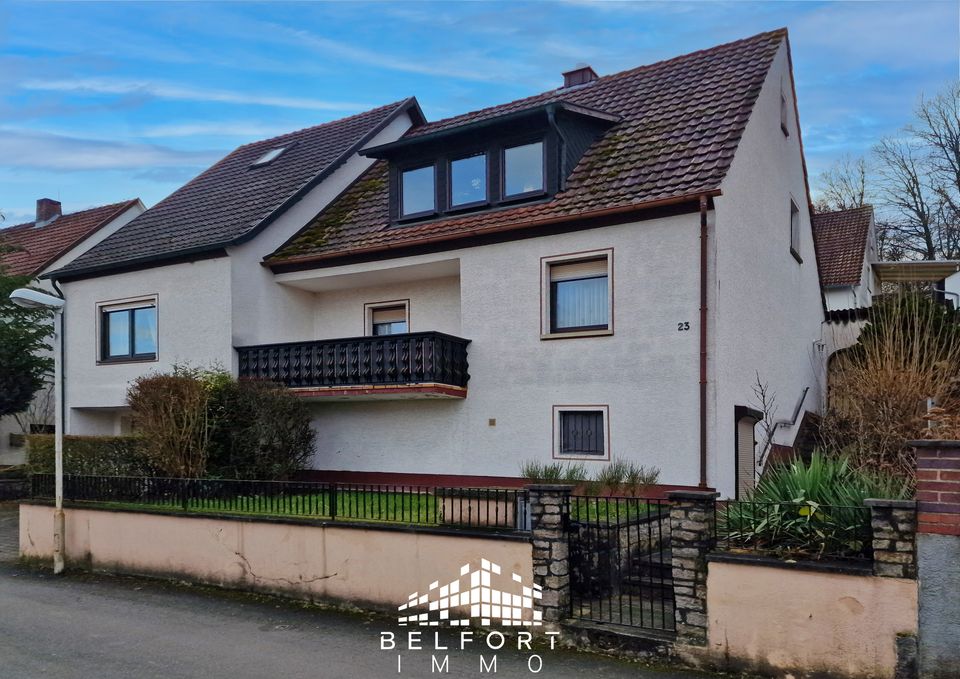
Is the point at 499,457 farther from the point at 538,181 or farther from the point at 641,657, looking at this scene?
the point at 641,657

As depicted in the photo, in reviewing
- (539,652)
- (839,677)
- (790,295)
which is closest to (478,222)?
(790,295)

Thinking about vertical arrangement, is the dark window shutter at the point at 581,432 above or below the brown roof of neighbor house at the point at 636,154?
below

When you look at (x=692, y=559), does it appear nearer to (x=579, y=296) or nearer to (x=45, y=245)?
(x=579, y=296)

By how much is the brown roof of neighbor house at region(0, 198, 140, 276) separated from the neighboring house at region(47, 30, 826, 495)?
7246 mm

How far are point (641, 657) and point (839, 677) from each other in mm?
1596

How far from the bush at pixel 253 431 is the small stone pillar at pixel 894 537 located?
10432 millimetres

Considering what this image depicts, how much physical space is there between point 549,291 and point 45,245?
2099 centimetres

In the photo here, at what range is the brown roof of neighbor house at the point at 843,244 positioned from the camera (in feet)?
84.0

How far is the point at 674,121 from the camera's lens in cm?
1429

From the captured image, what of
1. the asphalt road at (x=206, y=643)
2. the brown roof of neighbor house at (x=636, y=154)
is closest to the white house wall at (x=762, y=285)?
the brown roof of neighbor house at (x=636, y=154)

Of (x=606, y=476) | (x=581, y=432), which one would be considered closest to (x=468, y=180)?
(x=581, y=432)

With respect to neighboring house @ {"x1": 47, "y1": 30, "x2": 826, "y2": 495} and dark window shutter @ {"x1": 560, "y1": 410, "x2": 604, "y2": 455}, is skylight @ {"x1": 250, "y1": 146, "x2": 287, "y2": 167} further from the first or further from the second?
dark window shutter @ {"x1": 560, "y1": 410, "x2": 604, "y2": 455}

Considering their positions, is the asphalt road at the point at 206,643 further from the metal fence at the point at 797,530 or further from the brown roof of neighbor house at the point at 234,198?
the brown roof of neighbor house at the point at 234,198

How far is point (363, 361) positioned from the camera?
14.8 m
